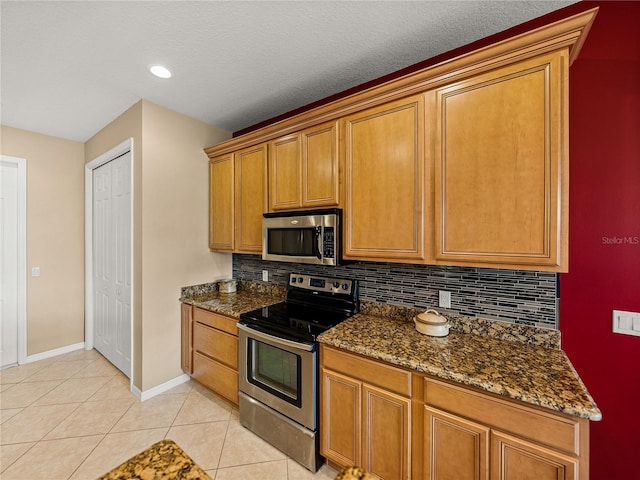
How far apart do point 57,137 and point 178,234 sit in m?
2.25

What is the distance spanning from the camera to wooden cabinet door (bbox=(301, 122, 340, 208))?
6.52 feet

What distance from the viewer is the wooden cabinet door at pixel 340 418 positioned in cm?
158

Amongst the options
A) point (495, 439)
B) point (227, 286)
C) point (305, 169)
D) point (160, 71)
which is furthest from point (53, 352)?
point (495, 439)

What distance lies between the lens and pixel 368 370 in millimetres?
1523

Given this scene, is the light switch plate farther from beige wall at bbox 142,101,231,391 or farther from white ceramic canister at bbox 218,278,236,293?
beige wall at bbox 142,101,231,391

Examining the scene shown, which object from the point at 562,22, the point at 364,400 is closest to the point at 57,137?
the point at 364,400

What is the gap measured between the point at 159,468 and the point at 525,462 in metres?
1.36

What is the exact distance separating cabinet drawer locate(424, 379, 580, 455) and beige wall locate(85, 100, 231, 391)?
235cm

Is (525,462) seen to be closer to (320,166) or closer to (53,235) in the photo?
(320,166)

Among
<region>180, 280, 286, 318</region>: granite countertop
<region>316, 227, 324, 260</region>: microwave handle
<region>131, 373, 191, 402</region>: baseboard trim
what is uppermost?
<region>316, 227, 324, 260</region>: microwave handle

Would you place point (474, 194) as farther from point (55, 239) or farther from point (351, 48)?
point (55, 239)

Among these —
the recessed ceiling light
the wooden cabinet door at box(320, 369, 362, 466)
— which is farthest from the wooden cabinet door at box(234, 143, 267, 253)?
the wooden cabinet door at box(320, 369, 362, 466)

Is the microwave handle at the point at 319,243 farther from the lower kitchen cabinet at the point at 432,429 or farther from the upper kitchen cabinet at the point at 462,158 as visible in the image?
→ the lower kitchen cabinet at the point at 432,429

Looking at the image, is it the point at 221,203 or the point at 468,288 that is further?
the point at 221,203
